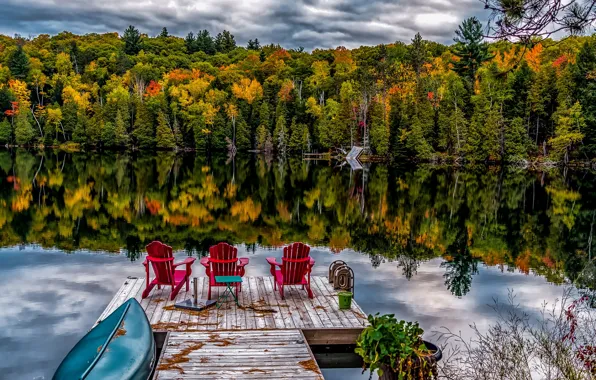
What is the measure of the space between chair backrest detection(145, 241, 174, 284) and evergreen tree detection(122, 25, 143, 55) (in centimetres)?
12291

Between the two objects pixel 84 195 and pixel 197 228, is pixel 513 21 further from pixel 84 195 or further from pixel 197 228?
pixel 84 195

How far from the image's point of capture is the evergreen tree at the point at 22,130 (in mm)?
77338

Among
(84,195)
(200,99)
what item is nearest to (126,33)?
(200,99)

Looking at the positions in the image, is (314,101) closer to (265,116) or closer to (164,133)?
(265,116)

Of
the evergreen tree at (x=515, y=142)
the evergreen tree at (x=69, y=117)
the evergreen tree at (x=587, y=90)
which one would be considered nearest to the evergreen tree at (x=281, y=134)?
the evergreen tree at (x=69, y=117)

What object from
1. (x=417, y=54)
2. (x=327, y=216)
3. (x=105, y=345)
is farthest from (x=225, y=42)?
(x=105, y=345)

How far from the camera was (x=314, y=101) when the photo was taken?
79.1 meters

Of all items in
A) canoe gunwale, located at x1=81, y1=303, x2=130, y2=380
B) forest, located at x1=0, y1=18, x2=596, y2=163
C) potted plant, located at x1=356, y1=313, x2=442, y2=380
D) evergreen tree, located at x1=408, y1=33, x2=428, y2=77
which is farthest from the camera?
evergreen tree, located at x1=408, y1=33, x2=428, y2=77

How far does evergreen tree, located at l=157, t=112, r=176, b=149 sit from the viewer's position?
81.4m

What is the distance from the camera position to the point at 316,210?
26.5 meters

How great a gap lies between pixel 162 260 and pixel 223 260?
1110 mm

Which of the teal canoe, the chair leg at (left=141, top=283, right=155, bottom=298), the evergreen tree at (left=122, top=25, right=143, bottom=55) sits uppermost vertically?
the evergreen tree at (left=122, top=25, right=143, bottom=55)

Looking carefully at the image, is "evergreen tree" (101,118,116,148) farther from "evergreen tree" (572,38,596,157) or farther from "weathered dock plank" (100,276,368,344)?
"weathered dock plank" (100,276,368,344)

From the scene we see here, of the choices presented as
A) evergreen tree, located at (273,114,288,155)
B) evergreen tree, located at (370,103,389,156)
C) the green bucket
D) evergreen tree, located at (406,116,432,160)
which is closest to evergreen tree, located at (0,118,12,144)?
evergreen tree, located at (273,114,288,155)
